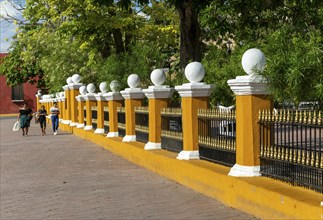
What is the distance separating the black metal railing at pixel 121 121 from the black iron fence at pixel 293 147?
848 centimetres

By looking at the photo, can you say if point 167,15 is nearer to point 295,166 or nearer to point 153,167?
point 153,167

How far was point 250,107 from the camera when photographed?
8094mm

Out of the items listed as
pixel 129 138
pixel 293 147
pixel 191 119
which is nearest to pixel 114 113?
pixel 129 138

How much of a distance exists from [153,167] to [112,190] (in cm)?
224

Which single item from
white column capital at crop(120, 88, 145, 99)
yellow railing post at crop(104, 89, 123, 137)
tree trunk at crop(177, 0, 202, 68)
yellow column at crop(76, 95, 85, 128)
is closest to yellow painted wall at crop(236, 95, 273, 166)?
white column capital at crop(120, 88, 145, 99)

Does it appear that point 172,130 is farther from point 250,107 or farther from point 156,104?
point 250,107

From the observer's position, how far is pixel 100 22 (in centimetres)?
2366

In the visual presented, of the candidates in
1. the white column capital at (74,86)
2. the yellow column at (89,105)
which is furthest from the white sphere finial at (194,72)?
the white column capital at (74,86)

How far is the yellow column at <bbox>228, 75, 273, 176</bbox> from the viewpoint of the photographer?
8031 millimetres

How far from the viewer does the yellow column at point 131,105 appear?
1491cm

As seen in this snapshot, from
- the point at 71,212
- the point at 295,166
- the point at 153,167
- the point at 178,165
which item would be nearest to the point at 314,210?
the point at 295,166

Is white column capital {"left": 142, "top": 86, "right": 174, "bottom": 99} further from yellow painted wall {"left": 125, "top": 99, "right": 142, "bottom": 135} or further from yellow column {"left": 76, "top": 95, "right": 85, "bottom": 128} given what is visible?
yellow column {"left": 76, "top": 95, "right": 85, "bottom": 128}

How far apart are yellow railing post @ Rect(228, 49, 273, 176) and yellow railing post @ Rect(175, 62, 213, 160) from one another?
6.65ft

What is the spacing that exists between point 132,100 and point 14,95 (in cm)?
5339
